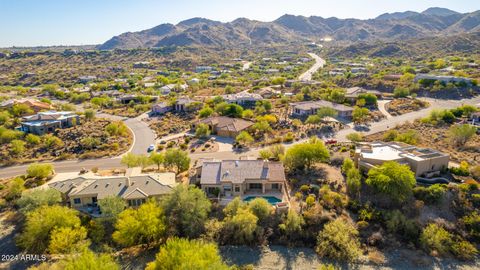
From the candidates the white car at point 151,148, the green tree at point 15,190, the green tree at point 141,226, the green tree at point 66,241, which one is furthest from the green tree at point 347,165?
the green tree at point 15,190

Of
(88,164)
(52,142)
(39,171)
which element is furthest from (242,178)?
(52,142)

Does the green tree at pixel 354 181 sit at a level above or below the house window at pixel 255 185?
above

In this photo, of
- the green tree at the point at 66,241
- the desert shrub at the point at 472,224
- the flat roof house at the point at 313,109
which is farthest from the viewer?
the flat roof house at the point at 313,109

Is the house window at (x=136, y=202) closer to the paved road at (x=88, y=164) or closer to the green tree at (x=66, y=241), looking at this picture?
the green tree at (x=66, y=241)

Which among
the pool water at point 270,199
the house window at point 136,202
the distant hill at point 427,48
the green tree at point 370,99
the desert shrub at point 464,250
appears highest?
the distant hill at point 427,48

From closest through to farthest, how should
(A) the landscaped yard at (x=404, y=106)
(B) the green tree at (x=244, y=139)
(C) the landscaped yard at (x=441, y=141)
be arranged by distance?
(C) the landscaped yard at (x=441, y=141) → (B) the green tree at (x=244, y=139) → (A) the landscaped yard at (x=404, y=106)

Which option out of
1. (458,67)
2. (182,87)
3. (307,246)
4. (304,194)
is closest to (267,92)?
(182,87)

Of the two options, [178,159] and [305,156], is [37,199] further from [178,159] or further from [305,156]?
[305,156]
